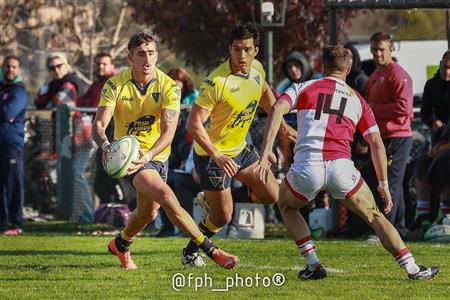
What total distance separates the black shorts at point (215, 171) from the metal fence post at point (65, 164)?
23.3 feet

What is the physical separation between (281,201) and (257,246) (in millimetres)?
3543

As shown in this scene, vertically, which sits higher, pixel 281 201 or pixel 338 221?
pixel 281 201

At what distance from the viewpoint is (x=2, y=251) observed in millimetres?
13953

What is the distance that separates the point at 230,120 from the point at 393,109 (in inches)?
128

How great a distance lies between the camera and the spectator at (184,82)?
16.8m

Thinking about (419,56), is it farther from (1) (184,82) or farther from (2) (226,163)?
(2) (226,163)

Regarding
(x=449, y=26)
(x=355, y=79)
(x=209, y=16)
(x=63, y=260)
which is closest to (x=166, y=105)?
(x=63, y=260)

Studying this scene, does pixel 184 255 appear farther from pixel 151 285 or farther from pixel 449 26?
pixel 449 26

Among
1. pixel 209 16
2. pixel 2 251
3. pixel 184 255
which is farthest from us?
pixel 209 16

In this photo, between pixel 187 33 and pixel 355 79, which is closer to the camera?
pixel 355 79

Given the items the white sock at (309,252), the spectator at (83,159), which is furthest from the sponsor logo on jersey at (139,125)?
the spectator at (83,159)

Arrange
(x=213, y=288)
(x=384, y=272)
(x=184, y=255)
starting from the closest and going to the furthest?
1. (x=213, y=288)
2. (x=384, y=272)
3. (x=184, y=255)

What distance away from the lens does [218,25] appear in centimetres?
2342

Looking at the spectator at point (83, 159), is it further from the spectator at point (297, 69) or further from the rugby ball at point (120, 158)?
the rugby ball at point (120, 158)
